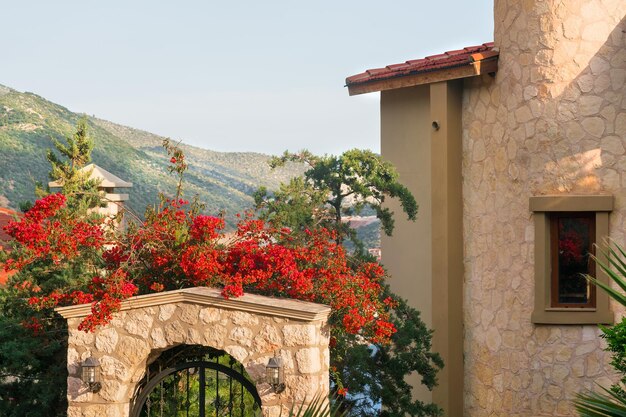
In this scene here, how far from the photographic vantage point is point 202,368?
11.0 metres

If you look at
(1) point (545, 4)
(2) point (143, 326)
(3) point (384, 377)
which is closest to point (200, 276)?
(2) point (143, 326)

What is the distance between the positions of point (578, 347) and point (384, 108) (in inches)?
207

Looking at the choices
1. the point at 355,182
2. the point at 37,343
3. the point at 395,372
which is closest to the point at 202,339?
the point at 37,343

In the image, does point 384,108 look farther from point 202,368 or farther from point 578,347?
point 202,368

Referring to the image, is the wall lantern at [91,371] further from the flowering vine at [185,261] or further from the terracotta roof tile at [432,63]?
the terracotta roof tile at [432,63]

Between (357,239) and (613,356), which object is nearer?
(613,356)

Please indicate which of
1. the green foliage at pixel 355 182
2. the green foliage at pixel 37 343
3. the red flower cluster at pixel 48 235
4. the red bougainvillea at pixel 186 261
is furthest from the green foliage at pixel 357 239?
the green foliage at pixel 37 343

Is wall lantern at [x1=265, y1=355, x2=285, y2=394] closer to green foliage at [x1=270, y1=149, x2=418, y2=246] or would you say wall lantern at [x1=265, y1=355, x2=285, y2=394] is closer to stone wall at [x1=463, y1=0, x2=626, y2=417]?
green foliage at [x1=270, y1=149, x2=418, y2=246]

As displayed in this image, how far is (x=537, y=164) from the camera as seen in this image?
14336mm

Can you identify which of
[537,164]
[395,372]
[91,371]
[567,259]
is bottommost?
[395,372]

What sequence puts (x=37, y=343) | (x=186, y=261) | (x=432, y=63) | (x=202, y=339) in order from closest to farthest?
(x=202, y=339) < (x=186, y=261) < (x=37, y=343) < (x=432, y=63)

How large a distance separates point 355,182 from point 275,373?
569 cm

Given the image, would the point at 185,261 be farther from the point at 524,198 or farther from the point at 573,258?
the point at 573,258

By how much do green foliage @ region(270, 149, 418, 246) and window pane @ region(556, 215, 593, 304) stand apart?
2277mm
